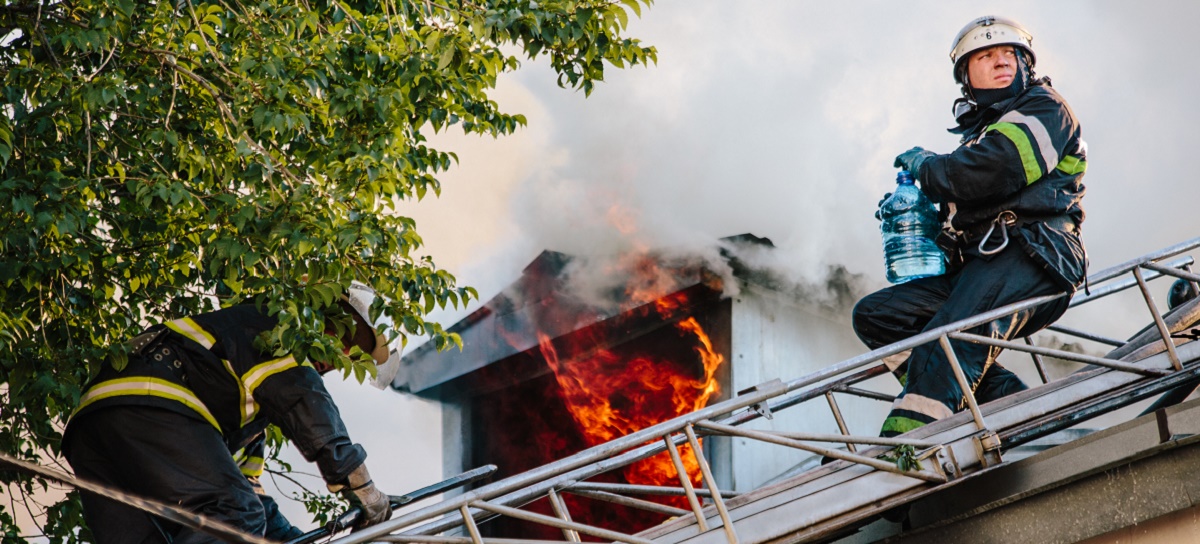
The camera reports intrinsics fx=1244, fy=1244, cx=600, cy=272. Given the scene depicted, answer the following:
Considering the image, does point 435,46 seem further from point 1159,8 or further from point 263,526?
point 1159,8

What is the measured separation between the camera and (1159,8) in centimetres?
1043

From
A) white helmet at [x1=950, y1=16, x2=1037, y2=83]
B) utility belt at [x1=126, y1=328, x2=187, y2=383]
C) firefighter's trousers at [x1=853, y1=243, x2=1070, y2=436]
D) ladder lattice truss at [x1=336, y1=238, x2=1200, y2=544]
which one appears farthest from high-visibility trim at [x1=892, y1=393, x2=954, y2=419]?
utility belt at [x1=126, y1=328, x2=187, y2=383]

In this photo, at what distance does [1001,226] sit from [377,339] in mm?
2762

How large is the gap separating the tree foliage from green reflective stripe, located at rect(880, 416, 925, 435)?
216cm

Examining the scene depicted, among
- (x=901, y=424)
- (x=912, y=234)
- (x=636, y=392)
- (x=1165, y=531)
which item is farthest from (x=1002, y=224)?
(x=636, y=392)

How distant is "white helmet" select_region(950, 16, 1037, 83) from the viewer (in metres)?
5.50

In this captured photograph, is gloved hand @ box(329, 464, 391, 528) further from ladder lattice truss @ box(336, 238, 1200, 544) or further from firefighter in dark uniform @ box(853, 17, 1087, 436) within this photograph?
firefighter in dark uniform @ box(853, 17, 1087, 436)

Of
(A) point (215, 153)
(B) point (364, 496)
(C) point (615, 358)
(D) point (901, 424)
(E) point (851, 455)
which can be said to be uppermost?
(A) point (215, 153)

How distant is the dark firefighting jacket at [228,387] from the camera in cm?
476

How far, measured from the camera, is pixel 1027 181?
16.6 feet

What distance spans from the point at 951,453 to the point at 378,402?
8.36 m

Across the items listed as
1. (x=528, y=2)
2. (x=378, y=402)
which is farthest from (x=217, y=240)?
(x=378, y=402)

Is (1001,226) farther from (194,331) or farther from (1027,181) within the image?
(194,331)

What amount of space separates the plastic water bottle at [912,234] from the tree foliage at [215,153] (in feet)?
5.08
